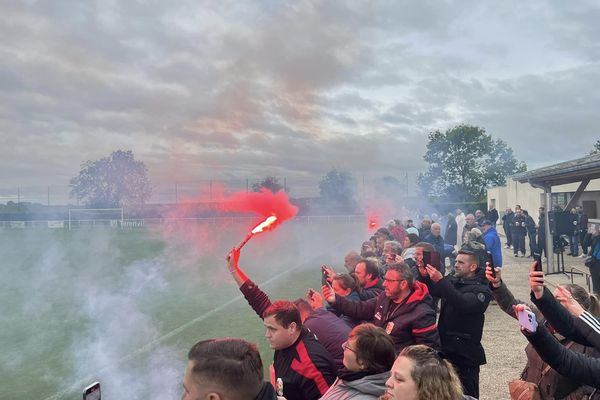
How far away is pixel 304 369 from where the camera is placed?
331 centimetres

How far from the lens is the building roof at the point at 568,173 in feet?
34.1

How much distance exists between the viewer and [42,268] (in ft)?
61.3

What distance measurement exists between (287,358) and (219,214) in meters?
39.2

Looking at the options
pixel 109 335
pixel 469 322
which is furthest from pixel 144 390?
pixel 469 322

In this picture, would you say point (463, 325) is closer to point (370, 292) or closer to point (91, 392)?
point (370, 292)

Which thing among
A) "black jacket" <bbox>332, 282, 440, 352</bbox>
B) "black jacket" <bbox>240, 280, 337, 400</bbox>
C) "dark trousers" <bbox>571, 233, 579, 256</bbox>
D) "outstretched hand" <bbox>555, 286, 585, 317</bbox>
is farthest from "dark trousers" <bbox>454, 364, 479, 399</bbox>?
"dark trousers" <bbox>571, 233, 579, 256</bbox>

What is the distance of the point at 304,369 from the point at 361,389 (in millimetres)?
642

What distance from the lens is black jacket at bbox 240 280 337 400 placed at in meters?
3.28

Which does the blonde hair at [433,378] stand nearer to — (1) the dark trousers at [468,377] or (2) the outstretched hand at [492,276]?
(2) the outstretched hand at [492,276]

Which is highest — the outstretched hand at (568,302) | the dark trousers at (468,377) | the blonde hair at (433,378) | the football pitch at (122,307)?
the outstretched hand at (568,302)

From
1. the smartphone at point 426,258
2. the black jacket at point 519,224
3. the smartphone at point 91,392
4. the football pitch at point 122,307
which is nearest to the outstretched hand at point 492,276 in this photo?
the smartphone at point 426,258

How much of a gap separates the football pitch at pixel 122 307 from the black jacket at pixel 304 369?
11.5 feet

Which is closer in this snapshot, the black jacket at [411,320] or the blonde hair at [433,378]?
the blonde hair at [433,378]

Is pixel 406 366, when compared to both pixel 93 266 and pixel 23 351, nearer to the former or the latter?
pixel 23 351
